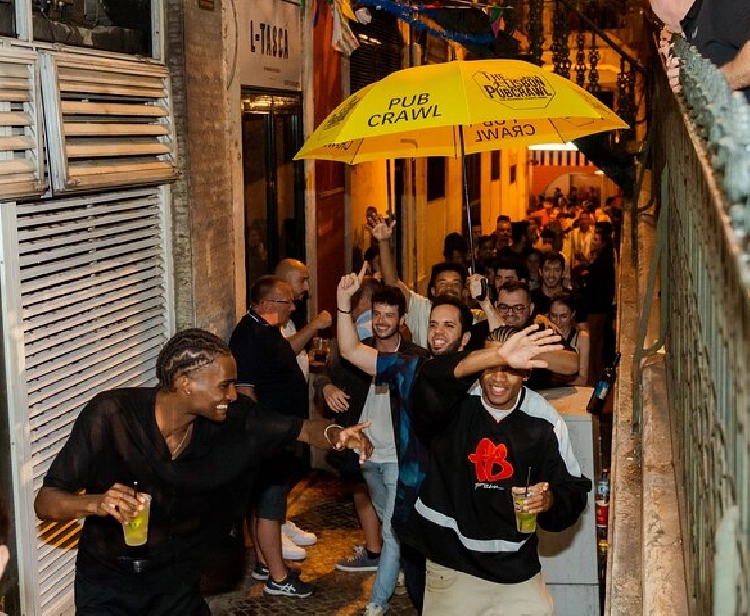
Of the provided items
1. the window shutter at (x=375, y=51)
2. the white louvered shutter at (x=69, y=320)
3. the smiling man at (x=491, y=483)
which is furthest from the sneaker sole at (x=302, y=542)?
the window shutter at (x=375, y=51)

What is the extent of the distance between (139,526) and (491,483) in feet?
5.41

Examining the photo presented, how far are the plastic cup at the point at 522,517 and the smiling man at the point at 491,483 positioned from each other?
0.08 meters

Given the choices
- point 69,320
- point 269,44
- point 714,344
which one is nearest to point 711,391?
point 714,344

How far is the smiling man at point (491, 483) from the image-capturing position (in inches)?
230

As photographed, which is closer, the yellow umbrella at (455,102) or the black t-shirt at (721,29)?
the black t-shirt at (721,29)

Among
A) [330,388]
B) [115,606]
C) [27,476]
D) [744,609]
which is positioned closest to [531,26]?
[330,388]

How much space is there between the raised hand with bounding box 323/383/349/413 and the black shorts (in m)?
2.40

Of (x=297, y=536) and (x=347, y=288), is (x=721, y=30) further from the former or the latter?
(x=297, y=536)

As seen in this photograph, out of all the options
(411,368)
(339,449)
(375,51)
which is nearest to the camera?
(339,449)

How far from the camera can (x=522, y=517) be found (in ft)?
18.4

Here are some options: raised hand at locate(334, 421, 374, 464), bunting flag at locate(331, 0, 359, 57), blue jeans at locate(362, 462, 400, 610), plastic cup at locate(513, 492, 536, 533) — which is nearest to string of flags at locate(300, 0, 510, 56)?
bunting flag at locate(331, 0, 359, 57)

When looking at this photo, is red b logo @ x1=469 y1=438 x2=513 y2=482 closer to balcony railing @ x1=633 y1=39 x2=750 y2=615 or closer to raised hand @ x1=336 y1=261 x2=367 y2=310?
balcony railing @ x1=633 y1=39 x2=750 y2=615

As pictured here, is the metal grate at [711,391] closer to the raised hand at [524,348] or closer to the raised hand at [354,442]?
the raised hand at [524,348]

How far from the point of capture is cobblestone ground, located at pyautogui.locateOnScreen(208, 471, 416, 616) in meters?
8.35
